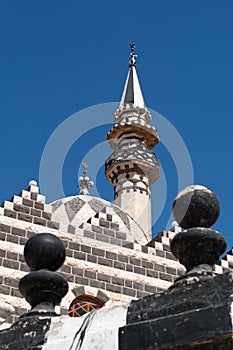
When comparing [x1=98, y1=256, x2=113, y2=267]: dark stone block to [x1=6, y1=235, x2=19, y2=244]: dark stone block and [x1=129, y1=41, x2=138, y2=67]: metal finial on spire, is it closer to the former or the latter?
[x1=6, y1=235, x2=19, y2=244]: dark stone block

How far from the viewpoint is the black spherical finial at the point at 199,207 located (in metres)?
5.34

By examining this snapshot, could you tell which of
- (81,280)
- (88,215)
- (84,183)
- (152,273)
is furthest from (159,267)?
(84,183)

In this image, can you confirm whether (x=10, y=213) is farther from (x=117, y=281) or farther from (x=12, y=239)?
(x=117, y=281)

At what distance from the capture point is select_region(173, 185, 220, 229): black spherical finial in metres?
5.34

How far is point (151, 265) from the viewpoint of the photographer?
14148 millimetres

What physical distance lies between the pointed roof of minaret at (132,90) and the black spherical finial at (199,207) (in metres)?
22.7

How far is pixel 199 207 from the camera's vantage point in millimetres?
5328

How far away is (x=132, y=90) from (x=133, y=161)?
203 inches

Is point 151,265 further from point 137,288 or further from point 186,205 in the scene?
point 186,205

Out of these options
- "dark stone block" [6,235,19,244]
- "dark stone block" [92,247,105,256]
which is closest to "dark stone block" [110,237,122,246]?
"dark stone block" [92,247,105,256]

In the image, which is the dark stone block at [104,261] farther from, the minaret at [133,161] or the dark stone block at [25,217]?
the minaret at [133,161]

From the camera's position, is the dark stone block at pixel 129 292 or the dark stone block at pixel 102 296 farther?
the dark stone block at pixel 129 292

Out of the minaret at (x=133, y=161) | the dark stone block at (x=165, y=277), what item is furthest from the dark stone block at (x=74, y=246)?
the minaret at (x=133, y=161)

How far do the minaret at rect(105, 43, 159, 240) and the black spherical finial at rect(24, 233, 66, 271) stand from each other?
61.0 feet
